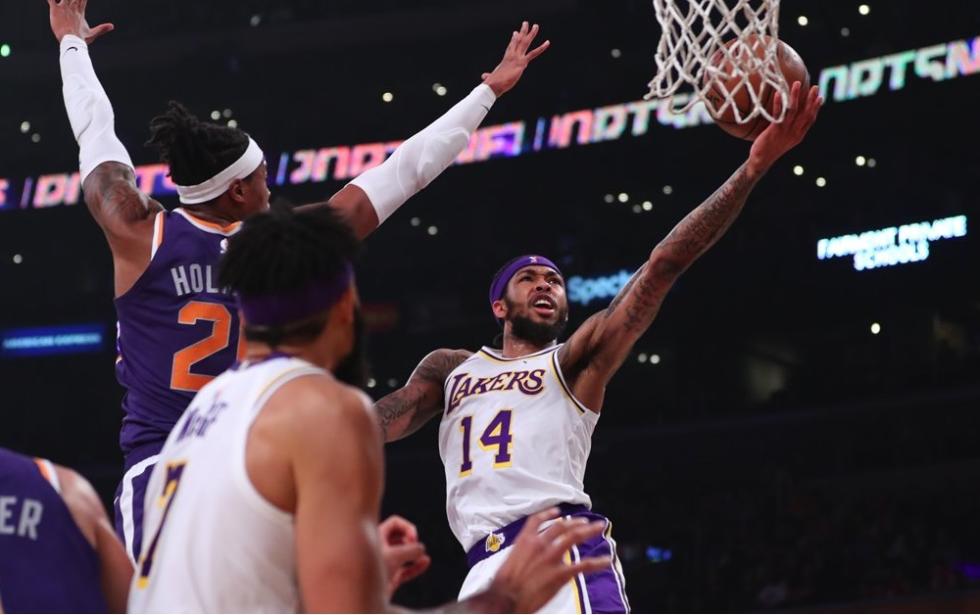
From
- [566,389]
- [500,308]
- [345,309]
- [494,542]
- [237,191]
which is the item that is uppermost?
[237,191]

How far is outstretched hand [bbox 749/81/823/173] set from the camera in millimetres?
4402

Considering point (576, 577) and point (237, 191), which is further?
point (576, 577)

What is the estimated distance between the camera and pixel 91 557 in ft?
8.83

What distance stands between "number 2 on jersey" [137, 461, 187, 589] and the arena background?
556 inches

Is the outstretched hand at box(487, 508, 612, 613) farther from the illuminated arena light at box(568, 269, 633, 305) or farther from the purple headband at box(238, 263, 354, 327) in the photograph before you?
the illuminated arena light at box(568, 269, 633, 305)

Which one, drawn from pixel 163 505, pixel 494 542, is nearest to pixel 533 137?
pixel 494 542

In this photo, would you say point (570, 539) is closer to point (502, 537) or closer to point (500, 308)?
point (502, 537)

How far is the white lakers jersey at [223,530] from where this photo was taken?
2352 mm

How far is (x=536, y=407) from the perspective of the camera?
5305 mm

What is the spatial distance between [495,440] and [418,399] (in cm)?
56

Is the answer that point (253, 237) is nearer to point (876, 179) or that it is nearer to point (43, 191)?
point (876, 179)

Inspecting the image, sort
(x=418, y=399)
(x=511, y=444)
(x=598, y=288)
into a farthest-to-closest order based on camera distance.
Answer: (x=598, y=288), (x=418, y=399), (x=511, y=444)

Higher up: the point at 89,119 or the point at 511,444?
the point at 89,119

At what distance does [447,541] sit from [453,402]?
13.6m
